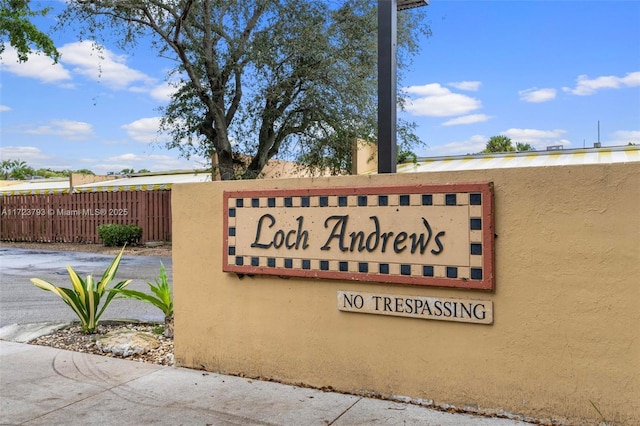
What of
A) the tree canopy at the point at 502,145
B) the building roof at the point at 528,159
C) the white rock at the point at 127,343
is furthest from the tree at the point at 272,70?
the tree canopy at the point at 502,145

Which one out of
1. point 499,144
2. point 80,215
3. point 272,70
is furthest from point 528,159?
point 499,144

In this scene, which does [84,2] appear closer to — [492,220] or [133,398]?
[133,398]

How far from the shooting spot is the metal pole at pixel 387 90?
4.71 metres

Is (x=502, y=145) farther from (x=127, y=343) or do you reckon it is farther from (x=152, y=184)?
(x=127, y=343)

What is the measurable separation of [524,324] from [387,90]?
7.27ft

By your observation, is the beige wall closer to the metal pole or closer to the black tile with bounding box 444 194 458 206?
the black tile with bounding box 444 194 458 206

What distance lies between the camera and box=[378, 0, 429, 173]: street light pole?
15.4ft

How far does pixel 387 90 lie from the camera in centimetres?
474

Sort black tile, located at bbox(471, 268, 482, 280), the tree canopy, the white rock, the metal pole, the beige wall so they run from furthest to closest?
the tree canopy → the white rock → the metal pole → black tile, located at bbox(471, 268, 482, 280) → the beige wall

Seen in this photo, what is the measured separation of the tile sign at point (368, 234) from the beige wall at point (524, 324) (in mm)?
92

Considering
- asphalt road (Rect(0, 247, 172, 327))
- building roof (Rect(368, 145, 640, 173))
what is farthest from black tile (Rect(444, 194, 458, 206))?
building roof (Rect(368, 145, 640, 173))

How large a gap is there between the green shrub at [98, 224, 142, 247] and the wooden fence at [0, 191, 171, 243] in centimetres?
58

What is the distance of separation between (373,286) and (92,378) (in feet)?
9.23

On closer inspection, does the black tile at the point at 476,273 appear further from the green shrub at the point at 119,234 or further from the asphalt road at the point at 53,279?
the green shrub at the point at 119,234
